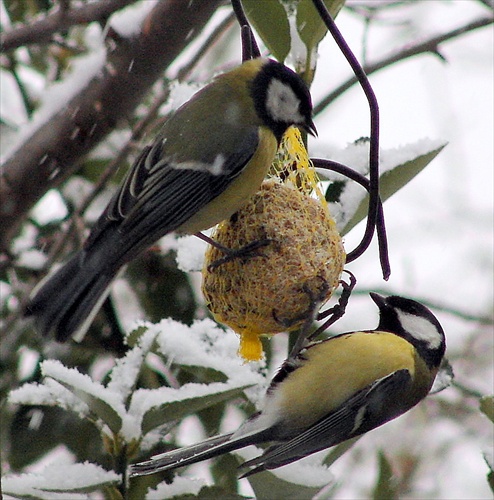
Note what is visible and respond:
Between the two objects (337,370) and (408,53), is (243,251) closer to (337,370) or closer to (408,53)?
(337,370)

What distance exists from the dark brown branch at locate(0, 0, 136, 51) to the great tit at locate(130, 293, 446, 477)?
1278 millimetres

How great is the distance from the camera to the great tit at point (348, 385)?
2.13m

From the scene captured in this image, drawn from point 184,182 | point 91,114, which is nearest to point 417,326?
point 184,182

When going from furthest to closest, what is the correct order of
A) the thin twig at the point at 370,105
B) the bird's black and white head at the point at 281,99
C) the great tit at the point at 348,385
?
the great tit at the point at 348,385 < the bird's black and white head at the point at 281,99 < the thin twig at the point at 370,105

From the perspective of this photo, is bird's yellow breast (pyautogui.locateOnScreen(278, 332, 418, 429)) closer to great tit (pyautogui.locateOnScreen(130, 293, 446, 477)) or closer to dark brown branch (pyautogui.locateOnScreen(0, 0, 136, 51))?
great tit (pyautogui.locateOnScreen(130, 293, 446, 477))

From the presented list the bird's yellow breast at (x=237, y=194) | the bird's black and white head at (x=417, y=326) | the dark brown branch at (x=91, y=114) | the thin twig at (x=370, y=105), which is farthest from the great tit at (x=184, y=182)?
the bird's black and white head at (x=417, y=326)

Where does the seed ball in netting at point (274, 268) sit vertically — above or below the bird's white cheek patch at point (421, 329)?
above

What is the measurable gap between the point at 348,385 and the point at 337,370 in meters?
0.05

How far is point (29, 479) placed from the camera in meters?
1.74

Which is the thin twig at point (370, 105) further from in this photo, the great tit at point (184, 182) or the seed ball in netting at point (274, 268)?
the great tit at point (184, 182)

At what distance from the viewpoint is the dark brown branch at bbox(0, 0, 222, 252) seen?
251 centimetres

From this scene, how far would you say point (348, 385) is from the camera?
2.27 m

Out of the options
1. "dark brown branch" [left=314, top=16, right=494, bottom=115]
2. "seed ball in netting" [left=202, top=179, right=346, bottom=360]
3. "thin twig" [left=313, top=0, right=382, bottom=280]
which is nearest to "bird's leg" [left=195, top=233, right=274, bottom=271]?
"seed ball in netting" [left=202, top=179, right=346, bottom=360]

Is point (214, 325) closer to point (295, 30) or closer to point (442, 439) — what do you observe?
point (295, 30)
